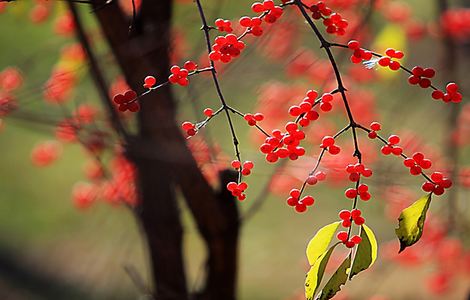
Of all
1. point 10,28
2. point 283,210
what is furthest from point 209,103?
point 10,28

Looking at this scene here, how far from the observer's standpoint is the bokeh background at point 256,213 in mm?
2275

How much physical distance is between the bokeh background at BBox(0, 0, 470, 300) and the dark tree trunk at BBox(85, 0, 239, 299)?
0.63 meters

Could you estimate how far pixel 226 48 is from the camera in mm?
779

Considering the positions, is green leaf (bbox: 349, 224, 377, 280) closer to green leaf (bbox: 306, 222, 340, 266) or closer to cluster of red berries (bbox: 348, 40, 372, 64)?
green leaf (bbox: 306, 222, 340, 266)

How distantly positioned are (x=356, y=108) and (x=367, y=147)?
0.16 meters

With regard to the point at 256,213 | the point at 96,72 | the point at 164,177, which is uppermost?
the point at 96,72

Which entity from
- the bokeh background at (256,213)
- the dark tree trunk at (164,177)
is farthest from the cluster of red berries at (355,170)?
the bokeh background at (256,213)

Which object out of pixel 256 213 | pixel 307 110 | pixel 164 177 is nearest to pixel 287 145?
pixel 307 110

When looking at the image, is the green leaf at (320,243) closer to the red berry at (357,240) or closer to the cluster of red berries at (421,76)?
the red berry at (357,240)

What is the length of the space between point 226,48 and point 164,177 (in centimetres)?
65

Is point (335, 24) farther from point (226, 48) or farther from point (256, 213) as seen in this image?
point (256, 213)

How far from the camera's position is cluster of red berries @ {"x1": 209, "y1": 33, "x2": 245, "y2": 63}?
0.77 meters

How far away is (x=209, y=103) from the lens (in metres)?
3.44

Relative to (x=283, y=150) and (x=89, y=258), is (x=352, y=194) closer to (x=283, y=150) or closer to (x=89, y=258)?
(x=283, y=150)
